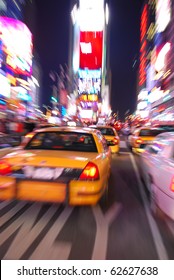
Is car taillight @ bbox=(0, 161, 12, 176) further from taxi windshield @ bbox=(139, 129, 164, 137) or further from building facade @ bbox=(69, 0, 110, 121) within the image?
building facade @ bbox=(69, 0, 110, 121)

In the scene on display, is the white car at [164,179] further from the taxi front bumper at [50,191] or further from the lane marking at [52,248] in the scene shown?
the lane marking at [52,248]

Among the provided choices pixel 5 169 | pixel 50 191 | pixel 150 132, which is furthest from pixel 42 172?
pixel 150 132

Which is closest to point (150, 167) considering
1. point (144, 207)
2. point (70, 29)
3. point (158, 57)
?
point (144, 207)

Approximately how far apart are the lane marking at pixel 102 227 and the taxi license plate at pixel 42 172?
0.93 meters

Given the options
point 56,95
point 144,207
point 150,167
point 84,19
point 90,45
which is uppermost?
point 84,19

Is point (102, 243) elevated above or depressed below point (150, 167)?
below

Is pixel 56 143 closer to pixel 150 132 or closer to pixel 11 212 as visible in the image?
pixel 11 212

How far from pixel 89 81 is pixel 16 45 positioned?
293 ft

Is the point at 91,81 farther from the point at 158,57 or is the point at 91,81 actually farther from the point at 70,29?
the point at 158,57

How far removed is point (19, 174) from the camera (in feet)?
16.3

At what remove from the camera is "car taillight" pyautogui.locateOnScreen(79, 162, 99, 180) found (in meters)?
4.95

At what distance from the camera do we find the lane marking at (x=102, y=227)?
3782mm

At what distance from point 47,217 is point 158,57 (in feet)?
247
